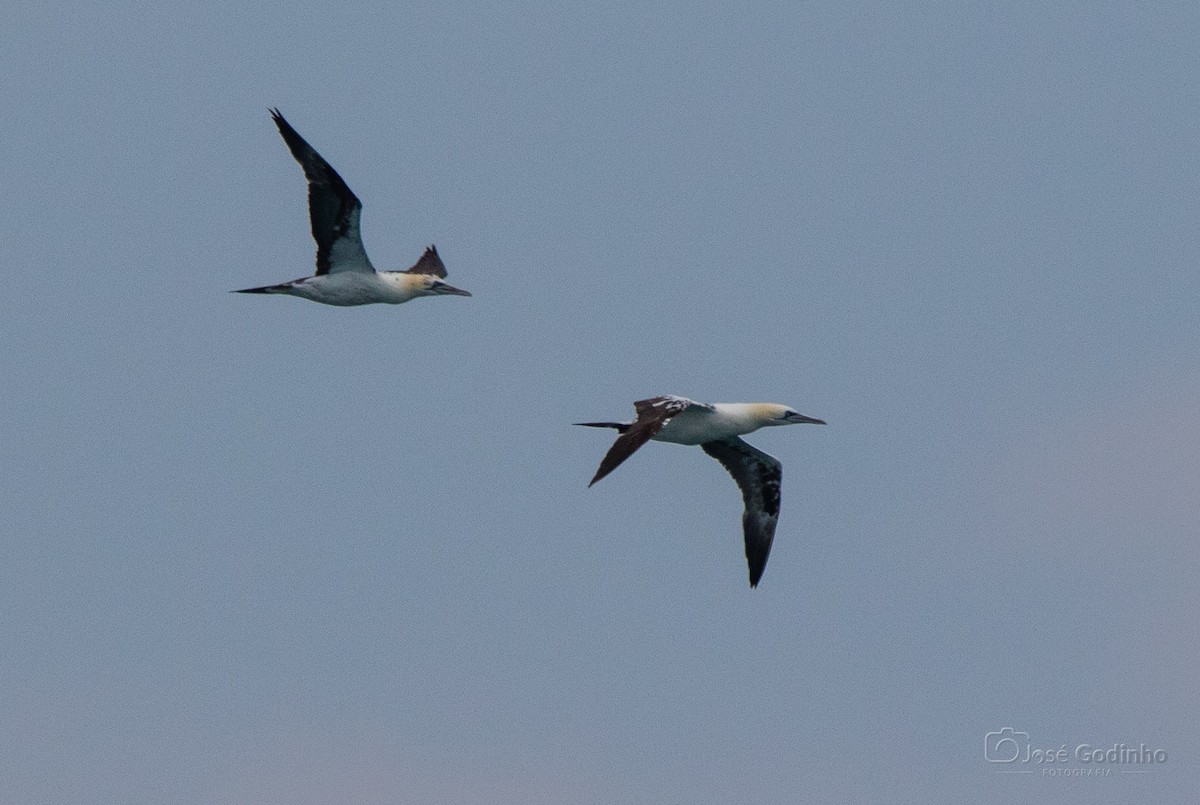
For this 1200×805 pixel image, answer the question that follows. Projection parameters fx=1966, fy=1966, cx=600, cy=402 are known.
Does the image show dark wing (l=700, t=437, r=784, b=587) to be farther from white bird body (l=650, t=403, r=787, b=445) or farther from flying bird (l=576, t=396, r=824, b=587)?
white bird body (l=650, t=403, r=787, b=445)

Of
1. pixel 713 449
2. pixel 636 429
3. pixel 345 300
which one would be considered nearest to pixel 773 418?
pixel 713 449

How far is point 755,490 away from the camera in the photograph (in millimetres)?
33938

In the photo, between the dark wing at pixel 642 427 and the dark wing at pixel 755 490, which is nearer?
the dark wing at pixel 642 427

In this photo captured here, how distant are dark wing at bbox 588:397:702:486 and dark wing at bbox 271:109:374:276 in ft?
21.2

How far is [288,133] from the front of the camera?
3244 cm

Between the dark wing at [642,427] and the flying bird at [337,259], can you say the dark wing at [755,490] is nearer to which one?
the dark wing at [642,427]

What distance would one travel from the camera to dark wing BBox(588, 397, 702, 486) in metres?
27.2

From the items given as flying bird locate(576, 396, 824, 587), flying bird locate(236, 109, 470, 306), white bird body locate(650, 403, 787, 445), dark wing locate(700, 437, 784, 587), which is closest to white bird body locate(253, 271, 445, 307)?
flying bird locate(236, 109, 470, 306)

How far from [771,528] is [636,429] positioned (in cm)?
607

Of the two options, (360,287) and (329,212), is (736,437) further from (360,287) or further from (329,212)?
(329,212)

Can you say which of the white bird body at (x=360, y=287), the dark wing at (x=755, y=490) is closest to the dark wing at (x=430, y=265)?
the white bird body at (x=360, y=287)

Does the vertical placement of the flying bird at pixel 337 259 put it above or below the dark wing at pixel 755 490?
above

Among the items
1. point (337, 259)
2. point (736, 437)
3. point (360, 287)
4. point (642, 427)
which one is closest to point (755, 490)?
point (736, 437)

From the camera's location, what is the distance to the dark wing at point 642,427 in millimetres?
27200
